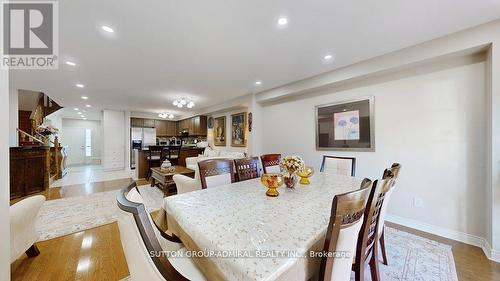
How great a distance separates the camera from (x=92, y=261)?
1.92 meters

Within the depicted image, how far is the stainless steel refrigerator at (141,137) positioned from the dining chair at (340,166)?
23.2ft

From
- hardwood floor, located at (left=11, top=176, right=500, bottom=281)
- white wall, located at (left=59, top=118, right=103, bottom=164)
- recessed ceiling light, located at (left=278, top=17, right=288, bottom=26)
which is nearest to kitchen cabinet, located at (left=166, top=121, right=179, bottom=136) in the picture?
white wall, located at (left=59, top=118, right=103, bottom=164)

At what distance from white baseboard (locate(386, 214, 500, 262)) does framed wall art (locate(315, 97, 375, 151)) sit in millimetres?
1136

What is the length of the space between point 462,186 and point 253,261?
10.3 ft

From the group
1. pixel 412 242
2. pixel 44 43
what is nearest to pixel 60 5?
pixel 44 43

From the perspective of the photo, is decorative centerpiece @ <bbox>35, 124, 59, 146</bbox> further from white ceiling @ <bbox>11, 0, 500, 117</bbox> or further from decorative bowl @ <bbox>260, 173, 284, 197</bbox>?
decorative bowl @ <bbox>260, 173, 284, 197</bbox>

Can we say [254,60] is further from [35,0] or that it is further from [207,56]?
[35,0]

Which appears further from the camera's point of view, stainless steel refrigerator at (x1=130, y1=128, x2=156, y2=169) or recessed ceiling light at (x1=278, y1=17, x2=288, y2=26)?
stainless steel refrigerator at (x1=130, y1=128, x2=156, y2=169)

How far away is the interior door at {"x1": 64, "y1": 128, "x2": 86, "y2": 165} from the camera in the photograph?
9602 millimetres

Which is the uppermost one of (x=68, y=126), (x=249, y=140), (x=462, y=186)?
(x=68, y=126)

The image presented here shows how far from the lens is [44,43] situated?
2.32m

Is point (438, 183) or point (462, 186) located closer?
point (462, 186)

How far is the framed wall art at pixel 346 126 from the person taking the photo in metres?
3.12

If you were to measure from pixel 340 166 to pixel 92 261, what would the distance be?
3.33m
